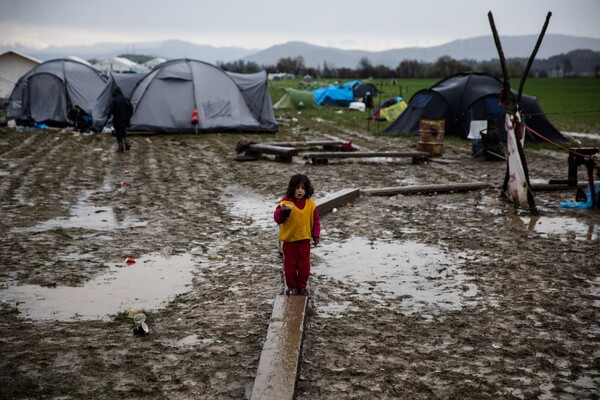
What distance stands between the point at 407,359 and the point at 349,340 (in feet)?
1.78

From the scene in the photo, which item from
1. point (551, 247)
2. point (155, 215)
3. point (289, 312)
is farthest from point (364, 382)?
point (155, 215)

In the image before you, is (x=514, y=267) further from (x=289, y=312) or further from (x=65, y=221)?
(x=65, y=221)

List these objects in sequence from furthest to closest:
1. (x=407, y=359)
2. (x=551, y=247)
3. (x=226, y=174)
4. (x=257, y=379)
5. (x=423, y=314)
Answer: (x=226, y=174), (x=551, y=247), (x=423, y=314), (x=407, y=359), (x=257, y=379)

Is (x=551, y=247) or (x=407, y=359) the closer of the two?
(x=407, y=359)

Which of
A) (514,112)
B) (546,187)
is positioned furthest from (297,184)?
(546,187)

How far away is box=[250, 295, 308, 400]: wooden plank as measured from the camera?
4.02m

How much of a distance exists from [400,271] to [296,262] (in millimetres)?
1639

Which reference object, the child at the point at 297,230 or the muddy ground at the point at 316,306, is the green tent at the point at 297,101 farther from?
the child at the point at 297,230

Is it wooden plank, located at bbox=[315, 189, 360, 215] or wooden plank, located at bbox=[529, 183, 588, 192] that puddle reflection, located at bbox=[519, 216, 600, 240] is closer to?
wooden plank, located at bbox=[529, 183, 588, 192]

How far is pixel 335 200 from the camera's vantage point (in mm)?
10266

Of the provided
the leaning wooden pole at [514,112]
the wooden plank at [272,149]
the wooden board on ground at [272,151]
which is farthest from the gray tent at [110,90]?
the leaning wooden pole at [514,112]

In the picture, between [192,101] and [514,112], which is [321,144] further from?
[514,112]

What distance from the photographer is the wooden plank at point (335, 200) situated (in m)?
9.83

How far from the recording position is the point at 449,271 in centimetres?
711
